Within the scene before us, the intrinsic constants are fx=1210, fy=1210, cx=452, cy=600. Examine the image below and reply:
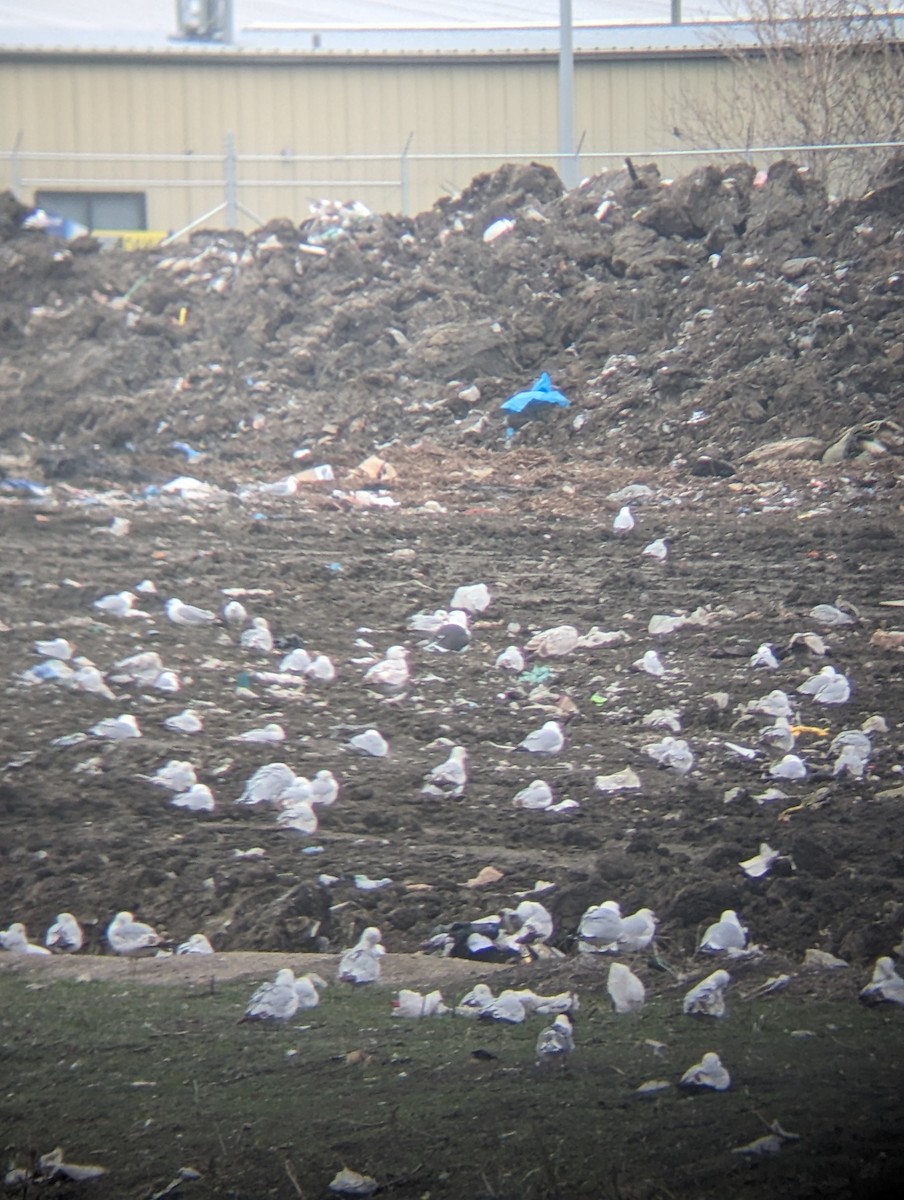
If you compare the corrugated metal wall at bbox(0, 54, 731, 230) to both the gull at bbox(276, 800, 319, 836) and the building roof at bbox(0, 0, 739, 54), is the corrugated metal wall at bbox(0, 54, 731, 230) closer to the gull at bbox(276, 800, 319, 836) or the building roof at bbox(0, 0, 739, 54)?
the building roof at bbox(0, 0, 739, 54)

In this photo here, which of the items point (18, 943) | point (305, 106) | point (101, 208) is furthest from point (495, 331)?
point (305, 106)

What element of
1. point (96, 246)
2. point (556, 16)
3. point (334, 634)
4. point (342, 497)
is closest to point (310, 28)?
point (556, 16)

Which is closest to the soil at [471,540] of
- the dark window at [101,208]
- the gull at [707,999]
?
the gull at [707,999]

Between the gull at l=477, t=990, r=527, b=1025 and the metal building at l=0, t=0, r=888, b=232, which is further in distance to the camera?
→ the metal building at l=0, t=0, r=888, b=232

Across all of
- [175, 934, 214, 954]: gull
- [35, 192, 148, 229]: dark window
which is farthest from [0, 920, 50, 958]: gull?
[35, 192, 148, 229]: dark window

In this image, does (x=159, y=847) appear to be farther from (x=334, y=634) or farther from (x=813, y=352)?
(x=813, y=352)

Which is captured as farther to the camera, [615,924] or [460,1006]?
[615,924]
